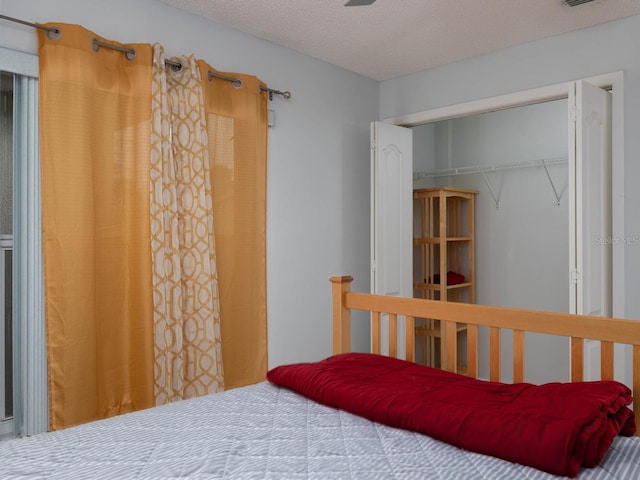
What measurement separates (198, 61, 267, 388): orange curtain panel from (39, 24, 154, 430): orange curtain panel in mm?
440

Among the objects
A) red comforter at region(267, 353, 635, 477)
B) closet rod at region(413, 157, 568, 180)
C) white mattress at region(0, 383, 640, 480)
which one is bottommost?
white mattress at region(0, 383, 640, 480)

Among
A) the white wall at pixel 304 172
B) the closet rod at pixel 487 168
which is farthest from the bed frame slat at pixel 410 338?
the closet rod at pixel 487 168

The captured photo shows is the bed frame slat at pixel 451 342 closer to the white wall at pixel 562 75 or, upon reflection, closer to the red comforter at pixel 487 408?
the red comforter at pixel 487 408

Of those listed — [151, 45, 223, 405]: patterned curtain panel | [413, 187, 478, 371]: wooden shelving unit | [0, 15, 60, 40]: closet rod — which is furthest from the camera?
[413, 187, 478, 371]: wooden shelving unit

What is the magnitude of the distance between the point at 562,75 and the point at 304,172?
164cm

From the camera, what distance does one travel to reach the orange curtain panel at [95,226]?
2.23 meters

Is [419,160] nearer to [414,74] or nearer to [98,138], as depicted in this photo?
[414,74]

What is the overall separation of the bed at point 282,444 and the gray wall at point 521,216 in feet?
7.52

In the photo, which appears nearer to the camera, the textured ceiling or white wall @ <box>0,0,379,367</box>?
the textured ceiling

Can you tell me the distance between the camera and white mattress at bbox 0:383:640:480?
1234 mm

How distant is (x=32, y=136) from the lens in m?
2.23

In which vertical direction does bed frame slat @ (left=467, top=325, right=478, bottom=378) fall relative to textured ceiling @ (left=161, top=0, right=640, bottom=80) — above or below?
below

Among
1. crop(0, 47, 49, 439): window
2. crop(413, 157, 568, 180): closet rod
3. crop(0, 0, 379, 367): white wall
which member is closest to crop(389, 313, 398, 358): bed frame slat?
crop(0, 0, 379, 367): white wall

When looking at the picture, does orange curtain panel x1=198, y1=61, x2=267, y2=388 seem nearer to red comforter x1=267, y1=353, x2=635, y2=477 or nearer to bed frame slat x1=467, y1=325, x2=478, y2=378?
red comforter x1=267, y1=353, x2=635, y2=477
